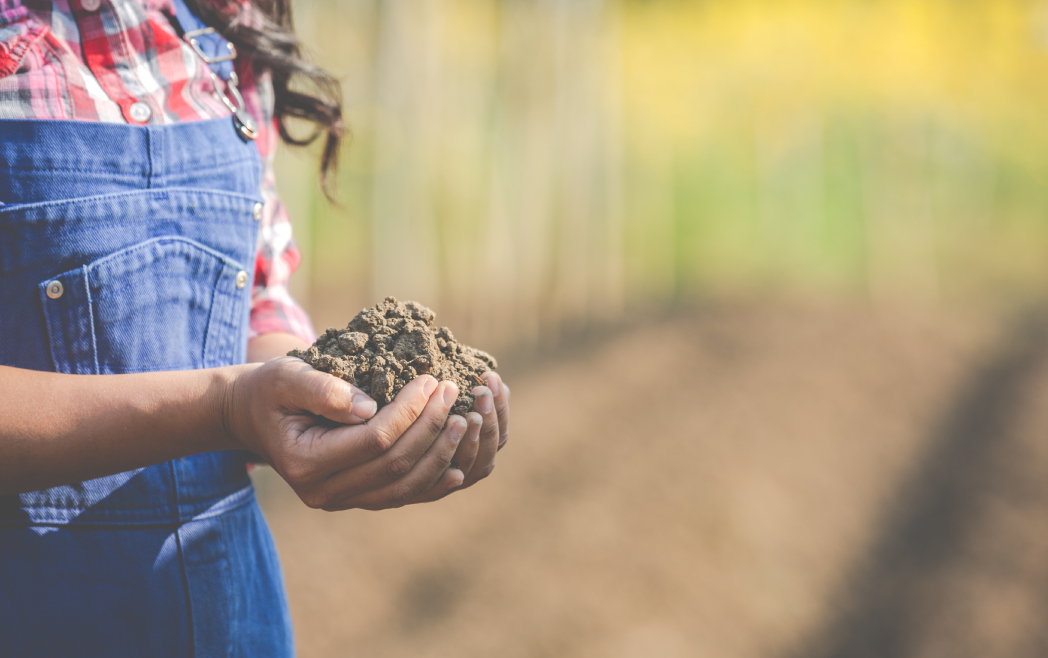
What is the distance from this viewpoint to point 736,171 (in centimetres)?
913

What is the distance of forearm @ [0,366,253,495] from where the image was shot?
805 mm

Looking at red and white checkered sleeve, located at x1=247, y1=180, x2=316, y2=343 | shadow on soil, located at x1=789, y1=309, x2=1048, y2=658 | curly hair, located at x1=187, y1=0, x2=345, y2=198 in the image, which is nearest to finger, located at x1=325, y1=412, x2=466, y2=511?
red and white checkered sleeve, located at x1=247, y1=180, x2=316, y2=343

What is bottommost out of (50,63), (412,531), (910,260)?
(412,531)

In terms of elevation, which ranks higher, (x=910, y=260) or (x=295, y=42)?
(x=295, y=42)

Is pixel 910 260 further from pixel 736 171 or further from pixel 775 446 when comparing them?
pixel 775 446

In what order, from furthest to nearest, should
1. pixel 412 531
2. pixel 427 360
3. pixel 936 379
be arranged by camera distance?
pixel 936 379 → pixel 412 531 → pixel 427 360

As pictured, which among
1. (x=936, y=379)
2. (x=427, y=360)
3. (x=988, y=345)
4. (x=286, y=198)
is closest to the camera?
(x=427, y=360)

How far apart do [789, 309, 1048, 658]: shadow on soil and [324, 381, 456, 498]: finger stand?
134 inches

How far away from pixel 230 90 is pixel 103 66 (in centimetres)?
20

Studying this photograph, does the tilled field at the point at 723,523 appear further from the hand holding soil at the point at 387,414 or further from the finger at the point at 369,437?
the finger at the point at 369,437

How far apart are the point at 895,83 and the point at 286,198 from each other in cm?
781

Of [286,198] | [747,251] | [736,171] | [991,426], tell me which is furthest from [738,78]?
[286,198]

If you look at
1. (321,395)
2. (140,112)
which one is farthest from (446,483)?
(140,112)

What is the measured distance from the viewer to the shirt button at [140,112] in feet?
3.29
